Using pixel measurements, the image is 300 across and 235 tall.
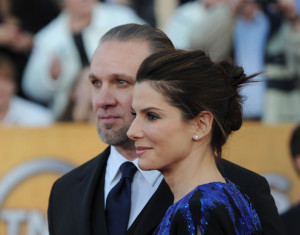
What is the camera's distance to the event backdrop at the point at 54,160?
4855 millimetres

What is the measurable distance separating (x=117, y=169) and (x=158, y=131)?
0.60 m

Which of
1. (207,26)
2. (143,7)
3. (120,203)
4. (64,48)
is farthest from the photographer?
(143,7)

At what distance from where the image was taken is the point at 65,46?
5.35 metres

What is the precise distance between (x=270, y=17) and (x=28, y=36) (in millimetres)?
1951

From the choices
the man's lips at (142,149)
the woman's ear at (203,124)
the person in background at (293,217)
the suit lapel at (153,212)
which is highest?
the woman's ear at (203,124)

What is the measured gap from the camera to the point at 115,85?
2.53 m

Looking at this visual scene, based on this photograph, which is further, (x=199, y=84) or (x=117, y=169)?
(x=117, y=169)

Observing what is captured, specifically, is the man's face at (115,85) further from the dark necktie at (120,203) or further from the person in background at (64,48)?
the person in background at (64,48)

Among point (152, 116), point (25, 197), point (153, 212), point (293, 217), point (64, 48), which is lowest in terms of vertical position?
point (293, 217)

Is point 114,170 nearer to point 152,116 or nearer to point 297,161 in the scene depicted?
point 152,116

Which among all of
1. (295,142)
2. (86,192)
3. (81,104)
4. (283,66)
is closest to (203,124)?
(86,192)

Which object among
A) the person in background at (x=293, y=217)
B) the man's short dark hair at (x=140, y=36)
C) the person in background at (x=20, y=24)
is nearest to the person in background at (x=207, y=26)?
the person in background at (x=20, y=24)

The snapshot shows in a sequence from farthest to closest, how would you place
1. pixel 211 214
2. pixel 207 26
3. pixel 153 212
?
pixel 207 26 → pixel 153 212 → pixel 211 214

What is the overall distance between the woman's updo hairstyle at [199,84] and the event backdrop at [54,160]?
2.72m
